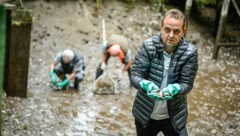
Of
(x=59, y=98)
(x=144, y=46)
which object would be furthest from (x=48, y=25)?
(x=144, y=46)

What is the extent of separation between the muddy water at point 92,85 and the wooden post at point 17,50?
242mm

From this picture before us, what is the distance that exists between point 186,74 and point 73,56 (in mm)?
4615

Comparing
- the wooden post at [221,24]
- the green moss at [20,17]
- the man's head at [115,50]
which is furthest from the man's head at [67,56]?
the wooden post at [221,24]

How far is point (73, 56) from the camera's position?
25.8ft

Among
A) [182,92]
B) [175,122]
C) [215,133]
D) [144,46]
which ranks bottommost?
[215,133]

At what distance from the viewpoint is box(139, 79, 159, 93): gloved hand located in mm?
3371

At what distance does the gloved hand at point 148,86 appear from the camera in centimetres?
337

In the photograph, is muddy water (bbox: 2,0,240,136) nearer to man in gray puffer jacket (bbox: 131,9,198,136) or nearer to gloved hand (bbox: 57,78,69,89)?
gloved hand (bbox: 57,78,69,89)

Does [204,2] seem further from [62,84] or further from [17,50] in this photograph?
→ [17,50]

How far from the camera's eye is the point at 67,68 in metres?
8.05

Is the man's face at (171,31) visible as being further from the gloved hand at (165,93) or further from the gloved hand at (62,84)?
the gloved hand at (62,84)

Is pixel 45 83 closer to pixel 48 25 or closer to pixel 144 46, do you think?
pixel 48 25

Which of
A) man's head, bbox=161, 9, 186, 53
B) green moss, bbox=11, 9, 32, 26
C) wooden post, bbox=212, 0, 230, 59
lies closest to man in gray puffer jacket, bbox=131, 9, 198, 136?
man's head, bbox=161, 9, 186, 53

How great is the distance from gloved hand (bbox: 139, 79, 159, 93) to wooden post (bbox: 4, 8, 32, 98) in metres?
3.37
